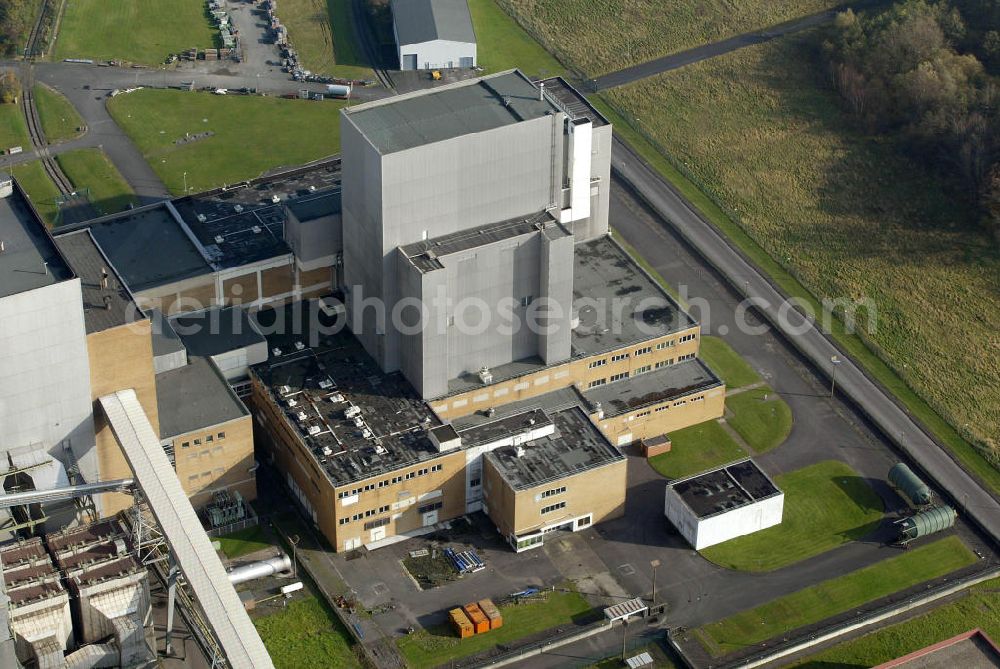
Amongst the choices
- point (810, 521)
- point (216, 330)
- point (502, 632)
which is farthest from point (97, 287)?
point (810, 521)

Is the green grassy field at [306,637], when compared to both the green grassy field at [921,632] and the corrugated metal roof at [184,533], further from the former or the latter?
the green grassy field at [921,632]

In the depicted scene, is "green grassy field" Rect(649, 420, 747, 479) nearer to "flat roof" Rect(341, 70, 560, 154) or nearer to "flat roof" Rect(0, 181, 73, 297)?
"flat roof" Rect(341, 70, 560, 154)

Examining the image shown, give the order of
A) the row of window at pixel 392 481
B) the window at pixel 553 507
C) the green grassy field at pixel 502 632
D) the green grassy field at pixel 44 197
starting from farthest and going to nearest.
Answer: the green grassy field at pixel 44 197
the window at pixel 553 507
the row of window at pixel 392 481
the green grassy field at pixel 502 632

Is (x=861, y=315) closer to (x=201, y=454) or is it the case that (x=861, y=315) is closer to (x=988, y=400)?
(x=988, y=400)

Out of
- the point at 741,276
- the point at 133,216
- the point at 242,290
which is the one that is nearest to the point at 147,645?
the point at 242,290

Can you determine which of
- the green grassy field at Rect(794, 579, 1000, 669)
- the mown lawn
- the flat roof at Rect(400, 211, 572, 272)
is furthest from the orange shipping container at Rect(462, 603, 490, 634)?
the mown lawn

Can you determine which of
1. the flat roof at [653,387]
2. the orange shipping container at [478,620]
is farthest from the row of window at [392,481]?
the flat roof at [653,387]

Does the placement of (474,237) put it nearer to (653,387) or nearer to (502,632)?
(653,387)
